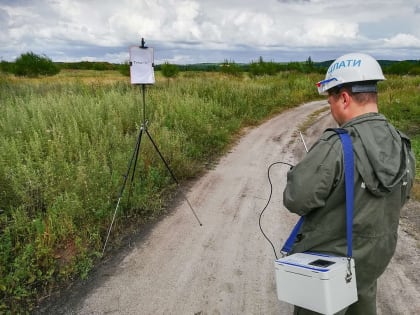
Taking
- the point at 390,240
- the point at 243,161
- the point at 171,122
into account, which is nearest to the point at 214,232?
the point at 390,240

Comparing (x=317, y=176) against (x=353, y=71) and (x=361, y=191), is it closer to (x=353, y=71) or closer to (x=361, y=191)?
(x=361, y=191)

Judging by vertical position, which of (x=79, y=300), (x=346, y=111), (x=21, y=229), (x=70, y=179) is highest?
(x=346, y=111)

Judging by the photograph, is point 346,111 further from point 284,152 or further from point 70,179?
point 284,152

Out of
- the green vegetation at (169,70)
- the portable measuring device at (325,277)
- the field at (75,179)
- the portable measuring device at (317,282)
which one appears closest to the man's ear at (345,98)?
the portable measuring device at (325,277)

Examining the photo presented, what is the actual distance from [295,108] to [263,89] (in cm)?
228

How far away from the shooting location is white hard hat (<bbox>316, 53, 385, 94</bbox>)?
1.93 meters

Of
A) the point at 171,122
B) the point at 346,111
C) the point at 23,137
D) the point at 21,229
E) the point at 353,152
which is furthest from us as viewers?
the point at 171,122

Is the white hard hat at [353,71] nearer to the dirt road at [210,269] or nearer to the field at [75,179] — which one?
the dirt road at [210,269]

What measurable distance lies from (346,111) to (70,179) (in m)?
4.48

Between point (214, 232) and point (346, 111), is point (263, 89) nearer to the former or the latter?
point (214, 232)

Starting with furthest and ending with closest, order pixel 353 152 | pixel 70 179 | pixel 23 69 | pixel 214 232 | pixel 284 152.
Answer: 1. pixel 23 69
2. pixel 284 152
3. pixel 70 179
4. pixel 214 232
5. pixel 353 152

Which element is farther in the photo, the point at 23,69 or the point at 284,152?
the point at 23,69

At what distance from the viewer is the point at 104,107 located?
9898 millimetres

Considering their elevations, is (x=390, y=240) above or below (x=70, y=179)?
above
